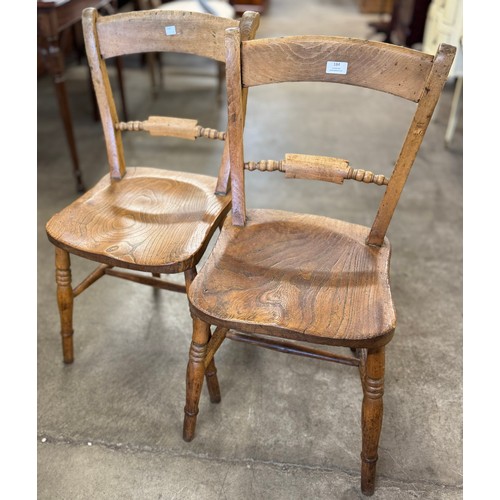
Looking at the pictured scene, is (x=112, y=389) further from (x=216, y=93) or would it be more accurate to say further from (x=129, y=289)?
(x=216, y=93)

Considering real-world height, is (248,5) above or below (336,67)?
below

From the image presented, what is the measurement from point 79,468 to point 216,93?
2782 millimetres

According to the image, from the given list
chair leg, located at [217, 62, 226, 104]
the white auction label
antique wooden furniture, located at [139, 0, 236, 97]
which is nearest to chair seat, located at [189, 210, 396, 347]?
the white auction label

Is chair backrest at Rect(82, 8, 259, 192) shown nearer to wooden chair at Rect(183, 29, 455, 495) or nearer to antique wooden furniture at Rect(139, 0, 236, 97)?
wooden chair at Rect(183, 29, 455, 495)

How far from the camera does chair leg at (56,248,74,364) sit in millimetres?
1376

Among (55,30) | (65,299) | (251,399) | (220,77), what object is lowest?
(251,399)

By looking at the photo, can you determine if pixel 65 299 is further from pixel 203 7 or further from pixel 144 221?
pixel 203 7

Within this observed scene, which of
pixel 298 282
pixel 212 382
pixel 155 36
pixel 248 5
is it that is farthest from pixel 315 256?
pixel 248 5

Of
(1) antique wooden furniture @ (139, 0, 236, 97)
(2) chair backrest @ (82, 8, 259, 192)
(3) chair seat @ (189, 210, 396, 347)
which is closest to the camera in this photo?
(3) chair seat @ (189, 210, 396, 347)

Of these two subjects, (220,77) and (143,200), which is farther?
(220,77)

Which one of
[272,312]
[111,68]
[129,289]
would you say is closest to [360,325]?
[272,312]

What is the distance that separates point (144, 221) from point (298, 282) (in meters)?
0.45

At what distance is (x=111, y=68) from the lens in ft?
13.0

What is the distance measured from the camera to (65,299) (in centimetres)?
146
